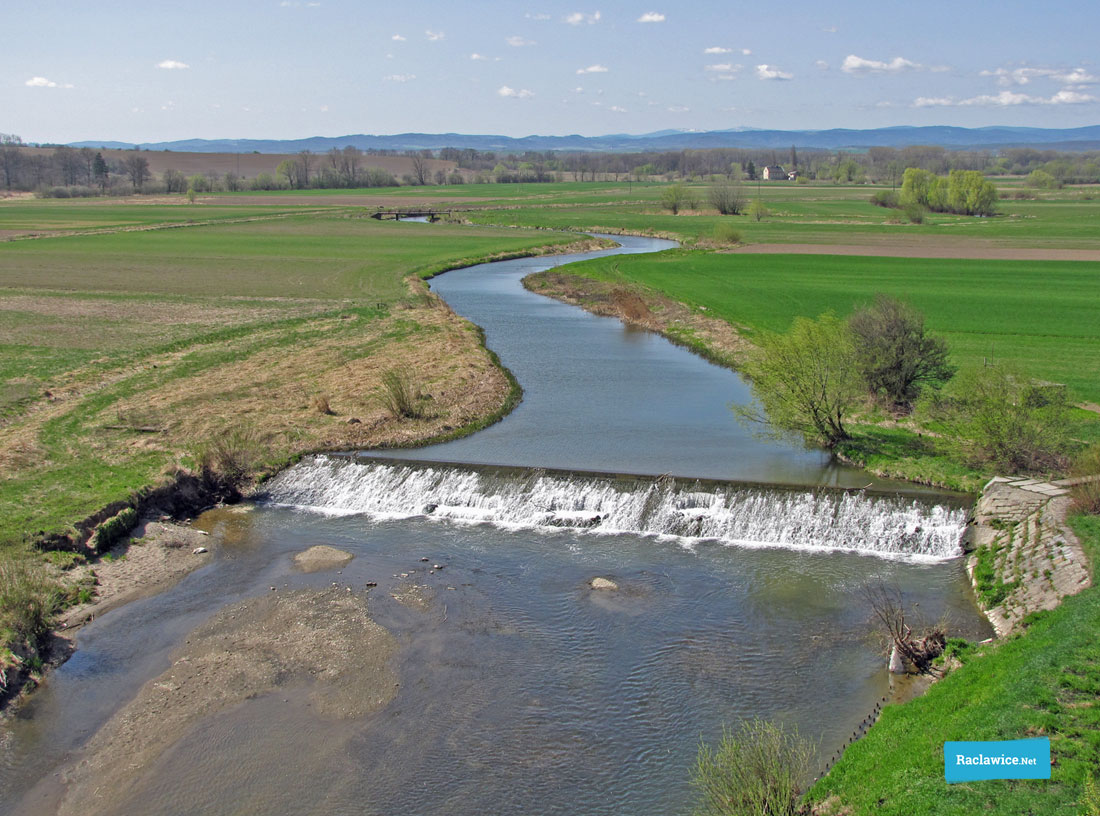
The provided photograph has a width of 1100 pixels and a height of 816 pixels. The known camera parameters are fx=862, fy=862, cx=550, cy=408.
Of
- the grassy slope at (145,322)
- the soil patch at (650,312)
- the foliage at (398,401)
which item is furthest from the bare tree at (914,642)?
the soil patch at (650,312)

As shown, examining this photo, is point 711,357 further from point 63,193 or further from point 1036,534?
point 63,193

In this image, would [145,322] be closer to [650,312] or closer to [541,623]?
[650,312]

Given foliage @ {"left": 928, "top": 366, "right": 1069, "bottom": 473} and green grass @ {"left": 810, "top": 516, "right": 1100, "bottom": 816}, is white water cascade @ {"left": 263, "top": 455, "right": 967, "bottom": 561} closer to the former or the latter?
foliage @ {"left": 928, "top": 366, "right": 1069, "bottom": 473}

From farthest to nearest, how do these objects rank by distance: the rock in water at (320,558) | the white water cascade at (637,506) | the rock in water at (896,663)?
the white water cascade at (637,506) < the rock in water at (320,558) < the rock in water at (896,663)

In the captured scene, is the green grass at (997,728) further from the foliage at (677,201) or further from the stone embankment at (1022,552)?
the foliage at (677,201)

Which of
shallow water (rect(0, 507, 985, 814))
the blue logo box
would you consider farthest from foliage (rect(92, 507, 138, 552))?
the blue logo box

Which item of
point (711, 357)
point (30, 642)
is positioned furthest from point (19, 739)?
point (711, 357)
